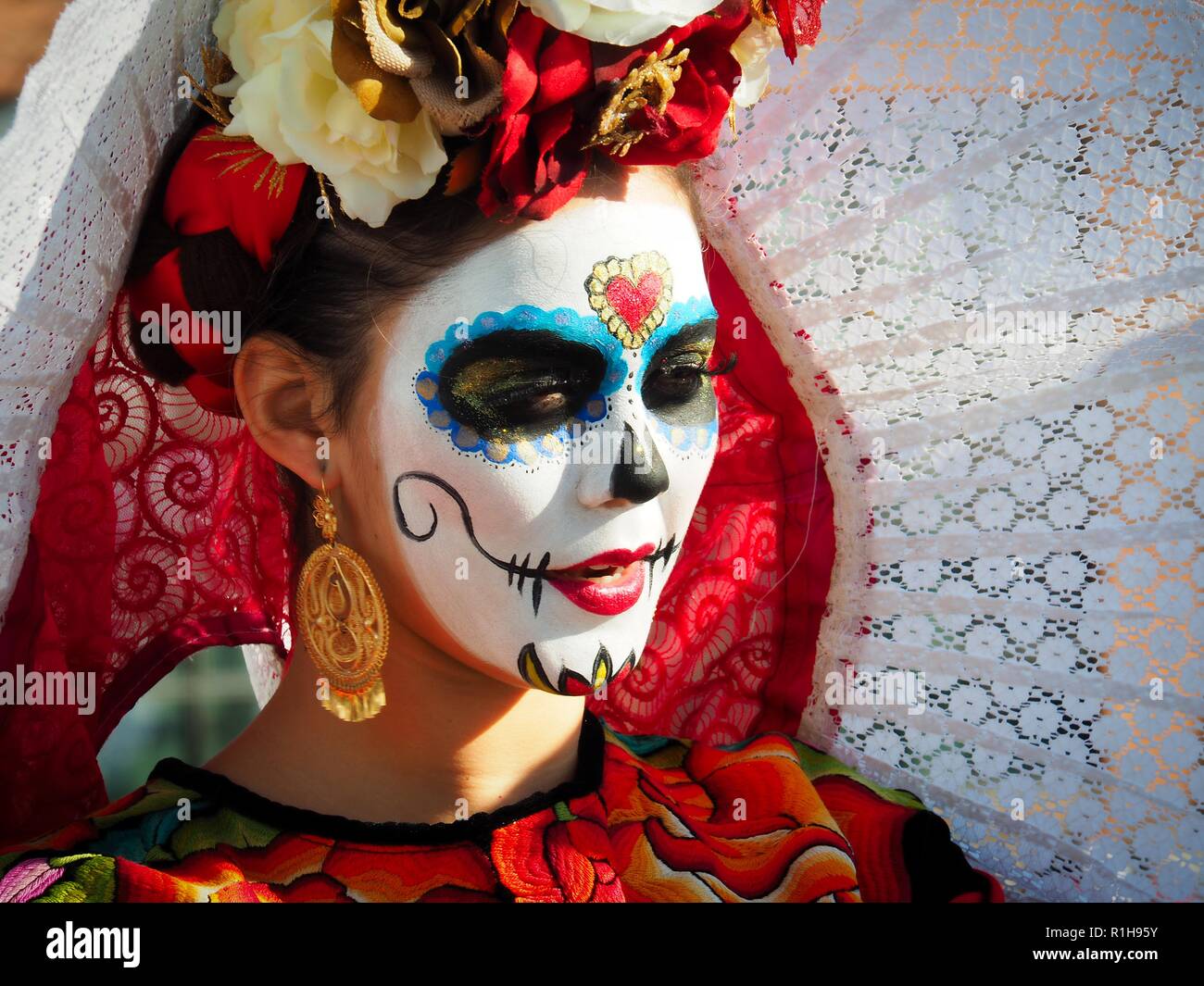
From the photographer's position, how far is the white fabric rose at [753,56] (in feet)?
5.93

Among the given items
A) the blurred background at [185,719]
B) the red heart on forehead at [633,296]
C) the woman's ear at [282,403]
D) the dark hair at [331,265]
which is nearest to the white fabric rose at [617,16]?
the dark hair at [331,265]

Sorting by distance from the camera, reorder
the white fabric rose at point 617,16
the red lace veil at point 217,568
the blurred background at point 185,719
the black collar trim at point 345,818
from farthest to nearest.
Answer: the blurred background at point 185,719 < the red lace veil at point 217,568 < the black collar trim at point 345,818 < the white fabric rose at point 617,16

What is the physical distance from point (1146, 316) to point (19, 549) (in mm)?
1591

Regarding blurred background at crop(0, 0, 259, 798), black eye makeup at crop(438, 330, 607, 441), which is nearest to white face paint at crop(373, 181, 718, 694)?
black eye makeup at crop(438, 330, 607, 441)

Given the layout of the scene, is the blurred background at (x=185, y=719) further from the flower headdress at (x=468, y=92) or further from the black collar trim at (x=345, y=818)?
the flower headdress at (x=468, y=92)

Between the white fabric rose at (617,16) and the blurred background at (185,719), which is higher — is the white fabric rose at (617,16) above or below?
above

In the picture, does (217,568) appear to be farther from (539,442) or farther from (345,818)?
(539,442)

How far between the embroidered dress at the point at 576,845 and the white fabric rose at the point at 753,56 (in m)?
0.93

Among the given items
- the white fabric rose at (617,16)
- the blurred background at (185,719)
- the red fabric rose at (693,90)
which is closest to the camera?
the white fabric rose at (617,16)

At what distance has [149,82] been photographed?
5.55 feet

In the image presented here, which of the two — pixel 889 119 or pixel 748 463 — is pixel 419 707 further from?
pixel 889 119

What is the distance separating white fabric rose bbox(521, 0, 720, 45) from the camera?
154 cm

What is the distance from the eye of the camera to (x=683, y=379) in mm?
1775
